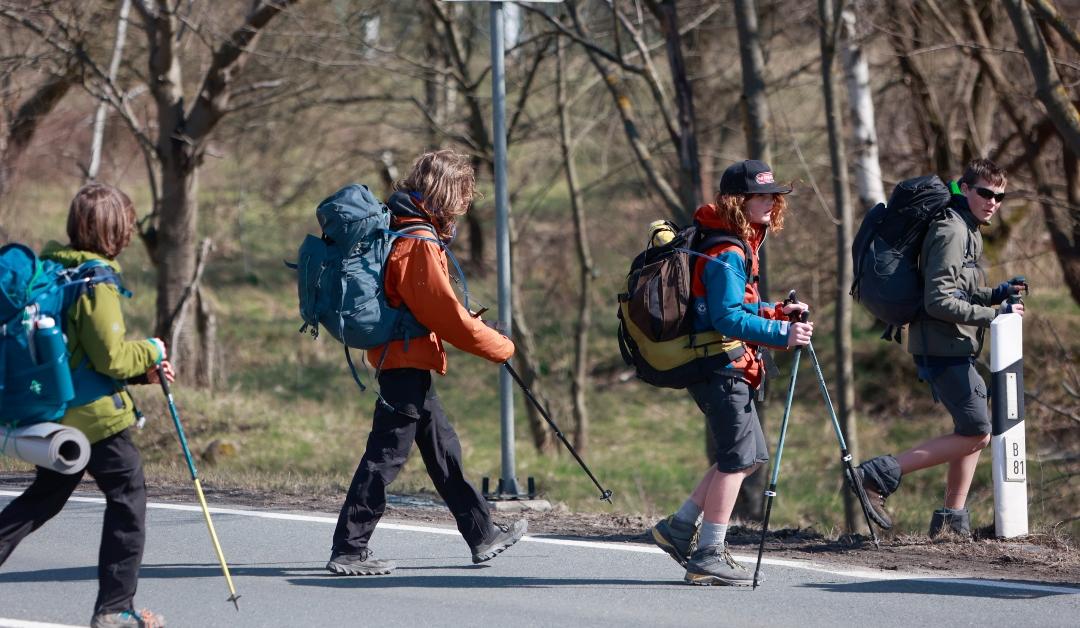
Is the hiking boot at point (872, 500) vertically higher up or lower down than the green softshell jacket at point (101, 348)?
lower down

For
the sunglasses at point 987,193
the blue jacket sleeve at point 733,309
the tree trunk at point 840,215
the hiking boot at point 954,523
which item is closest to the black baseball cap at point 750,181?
the blue jacket sleeve at point 733,309

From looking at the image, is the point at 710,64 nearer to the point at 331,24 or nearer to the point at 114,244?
the point at 331,24

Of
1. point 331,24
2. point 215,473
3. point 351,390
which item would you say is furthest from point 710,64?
point 215,473

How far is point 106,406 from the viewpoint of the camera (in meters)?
4.44

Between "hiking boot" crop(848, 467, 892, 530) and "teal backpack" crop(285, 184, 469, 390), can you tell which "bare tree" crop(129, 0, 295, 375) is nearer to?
"teal backpack" crop(285, 184, 469, 390)

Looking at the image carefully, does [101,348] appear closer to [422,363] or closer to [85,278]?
[85,278]

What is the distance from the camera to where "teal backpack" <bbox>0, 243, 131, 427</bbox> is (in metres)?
4.23

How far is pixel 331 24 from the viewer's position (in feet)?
47.4

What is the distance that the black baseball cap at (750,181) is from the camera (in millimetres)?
5199

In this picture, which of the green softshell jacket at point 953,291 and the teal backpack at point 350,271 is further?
the green softshell jacket at point 953,291

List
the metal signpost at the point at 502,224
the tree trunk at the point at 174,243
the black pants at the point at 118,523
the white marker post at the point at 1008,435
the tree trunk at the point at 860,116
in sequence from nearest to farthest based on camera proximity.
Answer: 1. the black pants at the point at 118,523
2. the white marker post at the point at 1008,435
3. the metal signpost at the point at 502,224
4. the tree trunk at the point at 860,116
5. the tree trunk at the point at 174,243

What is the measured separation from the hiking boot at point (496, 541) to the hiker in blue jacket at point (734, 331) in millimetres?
805

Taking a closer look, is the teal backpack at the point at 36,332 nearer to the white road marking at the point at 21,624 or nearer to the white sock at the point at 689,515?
the white road marking at the point at 21,624

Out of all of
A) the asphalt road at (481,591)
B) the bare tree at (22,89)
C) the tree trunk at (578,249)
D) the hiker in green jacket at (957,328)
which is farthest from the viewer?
the tree trunk at (578,249)
